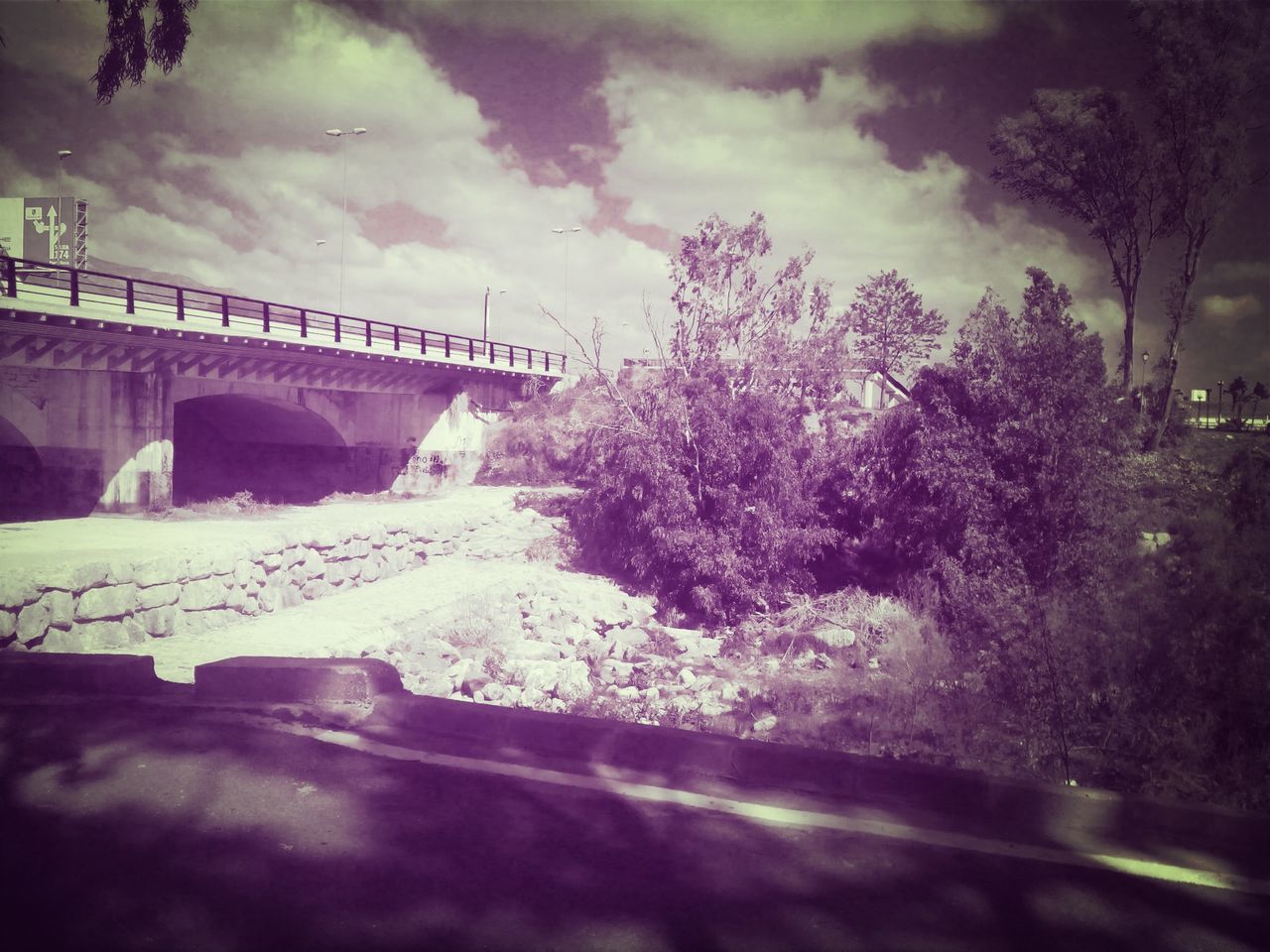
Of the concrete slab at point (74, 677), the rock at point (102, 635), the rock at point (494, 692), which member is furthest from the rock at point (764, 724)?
the rock at point (102, 635)

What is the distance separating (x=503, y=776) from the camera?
5.00 meters

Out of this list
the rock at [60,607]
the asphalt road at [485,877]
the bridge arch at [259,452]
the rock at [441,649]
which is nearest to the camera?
the asphalt road at [485,877]

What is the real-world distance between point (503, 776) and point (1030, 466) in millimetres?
14114

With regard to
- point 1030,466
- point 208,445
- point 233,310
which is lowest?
point 1030,466

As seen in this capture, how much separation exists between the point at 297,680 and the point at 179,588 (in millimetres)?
11347

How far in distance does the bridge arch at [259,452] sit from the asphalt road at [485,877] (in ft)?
92.1

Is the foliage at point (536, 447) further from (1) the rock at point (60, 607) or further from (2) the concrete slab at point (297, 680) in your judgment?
(2) the concrete slab at point (297, 680)

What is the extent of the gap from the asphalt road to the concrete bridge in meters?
18.9

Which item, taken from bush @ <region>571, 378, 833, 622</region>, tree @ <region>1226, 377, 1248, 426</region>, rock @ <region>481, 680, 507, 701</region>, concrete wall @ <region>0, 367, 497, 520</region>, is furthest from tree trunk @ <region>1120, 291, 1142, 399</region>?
concrete wall @ <region>0, 367, 497, 520</region>

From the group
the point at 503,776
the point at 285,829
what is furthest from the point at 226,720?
the point at 503,776

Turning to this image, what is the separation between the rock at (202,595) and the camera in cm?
1587

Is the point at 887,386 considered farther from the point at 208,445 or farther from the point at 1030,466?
the point at 208,445

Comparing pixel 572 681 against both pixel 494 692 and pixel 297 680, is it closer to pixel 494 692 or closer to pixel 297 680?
pixel 494 692

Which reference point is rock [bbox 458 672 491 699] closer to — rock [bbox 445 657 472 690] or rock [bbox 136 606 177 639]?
rock [bbox 445 657 472 690]
